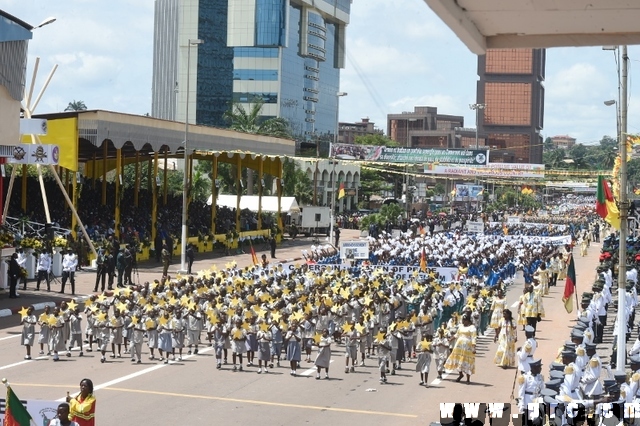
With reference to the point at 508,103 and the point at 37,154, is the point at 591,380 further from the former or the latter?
the point at 508,103

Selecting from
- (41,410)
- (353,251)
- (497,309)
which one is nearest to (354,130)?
(353,251)

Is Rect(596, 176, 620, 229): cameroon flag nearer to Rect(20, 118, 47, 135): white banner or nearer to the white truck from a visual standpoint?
Rect(20, 118, 47, 135): white banner

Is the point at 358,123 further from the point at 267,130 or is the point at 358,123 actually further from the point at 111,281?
the point at 111,281

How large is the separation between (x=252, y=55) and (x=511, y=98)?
68.9 metres

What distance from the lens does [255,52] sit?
11975cm

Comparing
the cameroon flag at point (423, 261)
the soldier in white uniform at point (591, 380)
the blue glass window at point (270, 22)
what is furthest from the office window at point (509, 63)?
the soldier in white uniform at point (591, 380)

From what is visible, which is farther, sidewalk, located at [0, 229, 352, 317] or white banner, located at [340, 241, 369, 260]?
white banner, located at [340, 241, 369, 260]

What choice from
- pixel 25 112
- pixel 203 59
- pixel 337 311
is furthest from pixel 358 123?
pixel 337 311

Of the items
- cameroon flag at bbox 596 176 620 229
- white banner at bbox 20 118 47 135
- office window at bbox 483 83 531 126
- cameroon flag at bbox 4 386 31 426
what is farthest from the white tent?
office window at bbox 483 83 531 126

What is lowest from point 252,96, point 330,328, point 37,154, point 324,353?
point 324,353

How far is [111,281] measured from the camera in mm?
32719

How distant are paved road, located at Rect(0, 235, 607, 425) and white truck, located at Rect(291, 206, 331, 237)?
3739cm

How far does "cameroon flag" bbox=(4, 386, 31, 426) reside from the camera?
400 inches

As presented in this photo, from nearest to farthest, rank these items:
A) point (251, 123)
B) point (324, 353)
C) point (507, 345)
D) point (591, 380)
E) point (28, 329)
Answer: point (591, 380)
point (324, 353)
point (28, 329)
point (507, 345)
point (251, 123)
